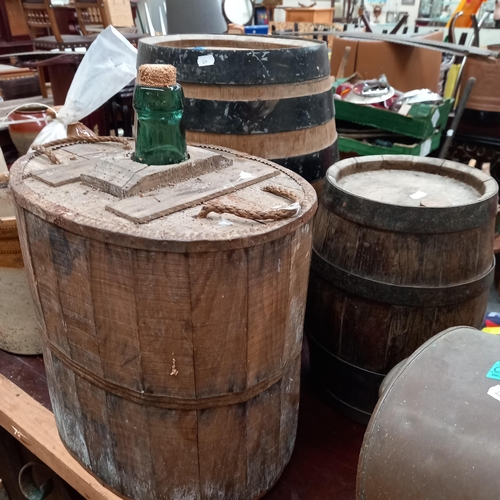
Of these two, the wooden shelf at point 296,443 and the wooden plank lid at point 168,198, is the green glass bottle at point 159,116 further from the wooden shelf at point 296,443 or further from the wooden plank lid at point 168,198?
the wooden shelf at point 296,443

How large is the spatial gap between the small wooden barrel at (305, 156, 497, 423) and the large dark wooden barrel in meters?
0.14

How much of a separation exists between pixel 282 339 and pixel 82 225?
0.41 m

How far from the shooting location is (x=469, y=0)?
4.81m

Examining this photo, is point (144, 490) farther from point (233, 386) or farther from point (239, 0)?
point (239, 0)

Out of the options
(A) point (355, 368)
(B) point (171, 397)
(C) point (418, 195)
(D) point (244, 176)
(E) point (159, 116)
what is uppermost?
(E) point (159, 116)

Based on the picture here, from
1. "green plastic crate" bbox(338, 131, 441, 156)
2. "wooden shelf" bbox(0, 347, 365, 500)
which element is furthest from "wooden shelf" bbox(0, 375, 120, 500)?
"green plastic crate" bbox(338, 131, 441, 156)

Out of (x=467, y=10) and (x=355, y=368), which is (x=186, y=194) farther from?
(x=467, y=10)

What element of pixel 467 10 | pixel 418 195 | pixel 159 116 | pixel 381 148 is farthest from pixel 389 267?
pixel 467 10

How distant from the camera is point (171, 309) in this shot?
31.4 inches

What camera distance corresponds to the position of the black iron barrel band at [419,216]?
3.52 ft

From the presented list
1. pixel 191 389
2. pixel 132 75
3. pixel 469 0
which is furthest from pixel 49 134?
pixel 469 0

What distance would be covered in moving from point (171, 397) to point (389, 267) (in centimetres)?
57

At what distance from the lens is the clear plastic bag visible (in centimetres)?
173

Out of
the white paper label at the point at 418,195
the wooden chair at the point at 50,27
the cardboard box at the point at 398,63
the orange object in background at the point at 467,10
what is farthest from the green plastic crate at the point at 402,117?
the orange object in background at the point at 467,10
